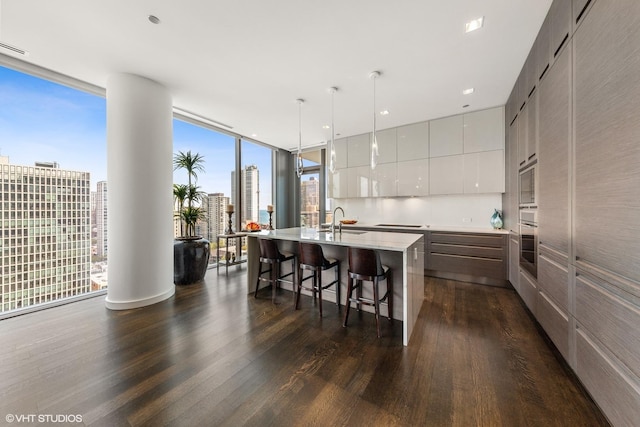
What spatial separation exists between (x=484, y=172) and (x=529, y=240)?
1.77 metres

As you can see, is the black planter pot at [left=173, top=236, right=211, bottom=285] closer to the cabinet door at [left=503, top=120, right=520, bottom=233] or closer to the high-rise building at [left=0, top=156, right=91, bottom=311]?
the high-rise building at [left=0, top=156, right=91, bottom=311]

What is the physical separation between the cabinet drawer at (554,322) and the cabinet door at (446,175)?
2.41 metres

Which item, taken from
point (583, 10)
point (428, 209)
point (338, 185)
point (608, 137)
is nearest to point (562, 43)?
point (583, 10)

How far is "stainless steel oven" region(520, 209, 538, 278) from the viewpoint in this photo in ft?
8.02

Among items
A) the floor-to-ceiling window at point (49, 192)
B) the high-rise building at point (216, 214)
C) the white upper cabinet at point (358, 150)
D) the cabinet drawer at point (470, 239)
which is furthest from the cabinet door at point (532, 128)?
the floor-to-ceiling window at point (49, 192)

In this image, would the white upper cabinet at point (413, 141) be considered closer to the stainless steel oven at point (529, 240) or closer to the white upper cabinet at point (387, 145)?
the white upper cabinet at point (387, 145)

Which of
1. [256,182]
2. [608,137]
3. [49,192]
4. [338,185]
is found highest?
[256,182]

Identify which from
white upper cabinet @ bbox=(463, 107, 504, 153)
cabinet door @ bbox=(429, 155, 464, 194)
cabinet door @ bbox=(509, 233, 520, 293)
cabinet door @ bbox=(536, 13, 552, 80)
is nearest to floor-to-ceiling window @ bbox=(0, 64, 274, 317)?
cabinet door @ bbox=(536, 13, 552, 80)

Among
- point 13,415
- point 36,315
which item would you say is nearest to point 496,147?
point 13,415

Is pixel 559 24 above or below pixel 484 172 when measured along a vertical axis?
above

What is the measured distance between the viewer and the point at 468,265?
12.6 ft

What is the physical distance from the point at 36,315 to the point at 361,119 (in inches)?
214
